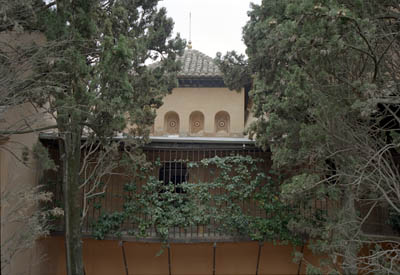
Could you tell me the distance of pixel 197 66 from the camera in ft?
49.9

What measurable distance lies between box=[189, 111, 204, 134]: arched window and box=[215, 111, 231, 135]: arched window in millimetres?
554

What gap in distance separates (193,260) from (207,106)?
667 centimetres

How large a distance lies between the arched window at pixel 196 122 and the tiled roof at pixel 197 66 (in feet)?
5.21

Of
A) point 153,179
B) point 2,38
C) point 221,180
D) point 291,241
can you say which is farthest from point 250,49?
point 2,38

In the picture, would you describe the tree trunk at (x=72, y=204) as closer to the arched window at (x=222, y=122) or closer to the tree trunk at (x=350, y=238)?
the tree trunk at (x=350, y=238)

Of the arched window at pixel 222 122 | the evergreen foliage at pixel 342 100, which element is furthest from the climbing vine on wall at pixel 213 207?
the arched window at pixel 222 122

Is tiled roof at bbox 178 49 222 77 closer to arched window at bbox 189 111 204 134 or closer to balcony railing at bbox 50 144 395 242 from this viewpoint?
arched window at bbox 189 111 204 134

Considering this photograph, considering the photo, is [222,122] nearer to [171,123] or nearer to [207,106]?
[207,106]

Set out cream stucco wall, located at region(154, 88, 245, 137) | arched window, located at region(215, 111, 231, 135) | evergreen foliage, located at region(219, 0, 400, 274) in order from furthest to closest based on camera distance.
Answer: arched window, located at region(215, 111, 231, 135), cream stucco wall, located at region(154, 88, 245, 137), evergreen foliage, located at region(219, 0, 400, 274)

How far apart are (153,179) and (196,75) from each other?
5938 mm

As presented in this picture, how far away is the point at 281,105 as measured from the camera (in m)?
7.84

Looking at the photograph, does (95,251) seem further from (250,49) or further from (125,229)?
(250,49)

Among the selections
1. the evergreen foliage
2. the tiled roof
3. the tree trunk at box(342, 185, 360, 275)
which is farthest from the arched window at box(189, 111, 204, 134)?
the tree trunk at box(342, 185, 360, 275)

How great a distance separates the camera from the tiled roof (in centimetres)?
1449
